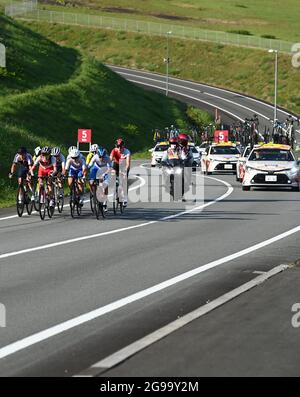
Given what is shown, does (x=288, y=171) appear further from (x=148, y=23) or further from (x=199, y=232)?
(x=148, y=23)

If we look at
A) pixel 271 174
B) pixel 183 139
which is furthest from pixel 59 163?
pixel 271 174

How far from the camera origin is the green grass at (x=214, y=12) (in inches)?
5837

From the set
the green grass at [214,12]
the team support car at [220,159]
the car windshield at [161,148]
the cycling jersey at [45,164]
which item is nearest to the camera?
the cycling jersey at [45,164]

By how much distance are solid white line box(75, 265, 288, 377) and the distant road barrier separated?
4904 inches

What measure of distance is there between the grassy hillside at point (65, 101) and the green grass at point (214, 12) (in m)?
44.9

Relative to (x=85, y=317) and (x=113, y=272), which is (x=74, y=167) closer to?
(x=113, y=272)

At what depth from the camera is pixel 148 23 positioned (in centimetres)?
14275

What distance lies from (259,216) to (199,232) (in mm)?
4426

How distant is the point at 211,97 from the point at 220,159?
67.1 m

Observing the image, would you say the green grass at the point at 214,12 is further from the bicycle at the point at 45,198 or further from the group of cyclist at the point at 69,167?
the bicycle at the point at 45,198

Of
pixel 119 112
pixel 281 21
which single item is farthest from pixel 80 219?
pixel 281 21

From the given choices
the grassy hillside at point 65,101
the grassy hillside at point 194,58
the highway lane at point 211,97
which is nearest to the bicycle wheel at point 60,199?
the grassy hillside at point 65,101

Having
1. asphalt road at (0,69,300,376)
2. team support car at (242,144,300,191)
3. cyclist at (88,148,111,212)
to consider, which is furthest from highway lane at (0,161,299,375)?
team support car at (242,144,300,191)

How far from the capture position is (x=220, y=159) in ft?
164
